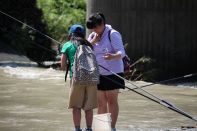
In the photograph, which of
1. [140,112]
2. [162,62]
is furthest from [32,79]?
[140,112]

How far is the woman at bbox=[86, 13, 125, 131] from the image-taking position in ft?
26.1

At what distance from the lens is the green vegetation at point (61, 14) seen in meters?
24.9

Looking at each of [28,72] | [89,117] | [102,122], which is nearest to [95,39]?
[89,117]

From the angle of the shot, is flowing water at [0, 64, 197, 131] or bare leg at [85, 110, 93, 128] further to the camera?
flowing water at [0, 64, 197, 131]

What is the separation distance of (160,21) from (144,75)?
207 cm

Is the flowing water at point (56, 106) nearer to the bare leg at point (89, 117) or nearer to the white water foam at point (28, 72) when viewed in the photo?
the white water foam at point (28, 72)

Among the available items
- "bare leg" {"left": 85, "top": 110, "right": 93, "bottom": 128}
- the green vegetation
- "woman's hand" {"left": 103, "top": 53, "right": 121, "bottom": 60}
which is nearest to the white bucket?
"bare leg" {"left": 85, "top": 110, "right": 93, "bottom": 128}

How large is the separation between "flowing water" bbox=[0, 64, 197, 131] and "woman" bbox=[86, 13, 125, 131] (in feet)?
3.54

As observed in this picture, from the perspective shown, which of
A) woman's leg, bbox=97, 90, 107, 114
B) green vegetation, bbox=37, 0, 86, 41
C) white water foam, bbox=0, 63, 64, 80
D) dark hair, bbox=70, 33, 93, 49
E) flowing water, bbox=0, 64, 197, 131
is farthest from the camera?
green vegetation, bbox=37, 0, 86, 41

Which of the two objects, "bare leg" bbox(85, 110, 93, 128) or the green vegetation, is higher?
the green vegetation

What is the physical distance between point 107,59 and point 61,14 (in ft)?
74.4

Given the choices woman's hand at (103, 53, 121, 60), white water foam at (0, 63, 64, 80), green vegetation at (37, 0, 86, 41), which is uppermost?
green vegetation at (37, 0, 86, 41)

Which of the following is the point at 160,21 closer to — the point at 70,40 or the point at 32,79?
the point at 32,79

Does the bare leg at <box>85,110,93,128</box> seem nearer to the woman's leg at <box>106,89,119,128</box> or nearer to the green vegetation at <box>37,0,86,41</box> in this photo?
the woman's leg at <box>106,89,119,128</box>
